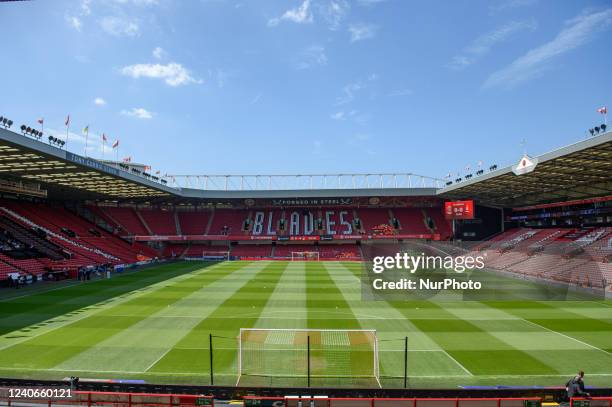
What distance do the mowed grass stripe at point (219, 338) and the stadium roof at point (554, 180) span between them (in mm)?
24034

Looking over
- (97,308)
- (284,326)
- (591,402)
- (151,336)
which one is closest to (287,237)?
(97,308)

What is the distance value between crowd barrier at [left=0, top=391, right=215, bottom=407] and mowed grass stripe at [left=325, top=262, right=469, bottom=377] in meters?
6.84

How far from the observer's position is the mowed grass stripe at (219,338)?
1423 cm

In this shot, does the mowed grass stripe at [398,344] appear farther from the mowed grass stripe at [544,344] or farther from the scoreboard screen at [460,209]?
the scoreboard screen at [460,209]

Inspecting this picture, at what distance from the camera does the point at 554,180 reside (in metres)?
38.6

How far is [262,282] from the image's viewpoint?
Answer: 115 feet

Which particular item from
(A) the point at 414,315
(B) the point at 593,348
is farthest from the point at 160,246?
(B) the point at 593,348

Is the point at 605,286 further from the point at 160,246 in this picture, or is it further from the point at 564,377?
the point at 160,246

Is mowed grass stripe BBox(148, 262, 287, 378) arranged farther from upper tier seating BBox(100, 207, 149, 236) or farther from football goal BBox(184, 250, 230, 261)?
upper tier seating BBox(100, 207, 149, 236)

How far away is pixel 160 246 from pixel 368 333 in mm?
55751

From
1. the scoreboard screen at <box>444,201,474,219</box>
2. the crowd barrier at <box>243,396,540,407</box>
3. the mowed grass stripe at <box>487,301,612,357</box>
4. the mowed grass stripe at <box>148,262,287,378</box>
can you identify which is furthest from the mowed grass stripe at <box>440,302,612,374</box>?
the scoreboard screen at <box>444,201,474,219</box>

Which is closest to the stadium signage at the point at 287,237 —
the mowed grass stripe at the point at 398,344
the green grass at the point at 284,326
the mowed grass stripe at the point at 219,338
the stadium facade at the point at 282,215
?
the stadium facade at the point at 282,215

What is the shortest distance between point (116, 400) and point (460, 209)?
1812 inches

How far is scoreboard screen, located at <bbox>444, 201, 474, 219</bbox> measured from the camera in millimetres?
47544
